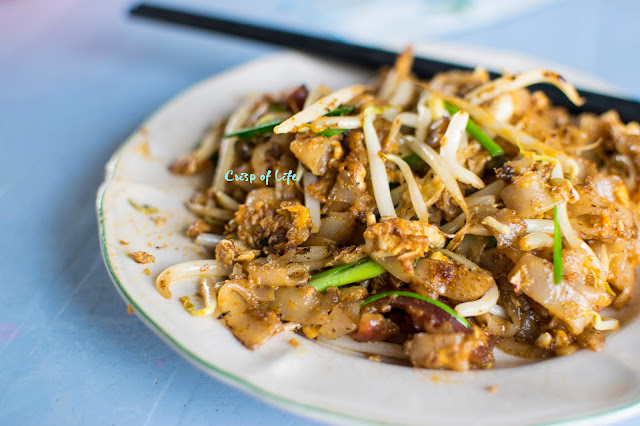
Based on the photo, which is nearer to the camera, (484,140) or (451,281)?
(451,281)

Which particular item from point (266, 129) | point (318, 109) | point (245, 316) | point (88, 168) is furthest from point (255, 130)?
point (88, 168)

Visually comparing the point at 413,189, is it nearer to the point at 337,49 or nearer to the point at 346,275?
the point at 346,275

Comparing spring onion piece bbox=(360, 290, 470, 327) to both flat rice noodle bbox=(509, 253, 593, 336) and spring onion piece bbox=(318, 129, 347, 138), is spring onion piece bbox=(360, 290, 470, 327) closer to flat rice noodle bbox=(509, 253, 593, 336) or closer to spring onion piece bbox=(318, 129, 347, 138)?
flat rice noodle bbox=(509, 253, 593, 336)

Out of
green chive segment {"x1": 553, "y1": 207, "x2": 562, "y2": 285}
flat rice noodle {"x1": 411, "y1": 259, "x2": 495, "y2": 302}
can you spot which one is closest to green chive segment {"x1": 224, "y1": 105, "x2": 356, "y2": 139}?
flat rice noodle {"x1": 411, "y1": 259, "x2": 495, "y2": 302}

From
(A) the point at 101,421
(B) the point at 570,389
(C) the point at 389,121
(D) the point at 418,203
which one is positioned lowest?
(A) the point at 101,421

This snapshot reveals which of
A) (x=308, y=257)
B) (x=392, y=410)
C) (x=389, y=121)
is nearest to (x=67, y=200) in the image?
(x=308, y=257)

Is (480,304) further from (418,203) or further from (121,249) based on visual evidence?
(121,249)

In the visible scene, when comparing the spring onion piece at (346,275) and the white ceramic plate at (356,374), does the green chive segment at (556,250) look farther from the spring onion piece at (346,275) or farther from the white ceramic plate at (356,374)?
the spring onion piece at (346,275)
